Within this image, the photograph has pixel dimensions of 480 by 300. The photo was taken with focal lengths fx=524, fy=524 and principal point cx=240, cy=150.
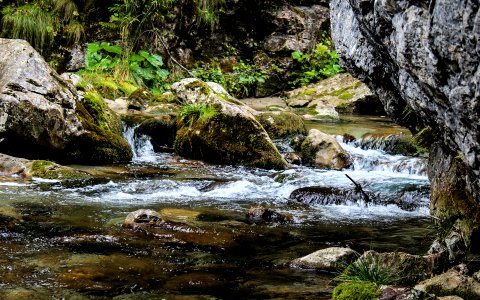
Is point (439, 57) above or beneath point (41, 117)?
above

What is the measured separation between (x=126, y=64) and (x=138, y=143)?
4409 millimetres

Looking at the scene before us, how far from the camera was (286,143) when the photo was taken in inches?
381

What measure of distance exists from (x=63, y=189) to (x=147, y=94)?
20.2 ft

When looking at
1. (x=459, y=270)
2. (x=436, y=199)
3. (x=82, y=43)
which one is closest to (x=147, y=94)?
(x=82, y=43)

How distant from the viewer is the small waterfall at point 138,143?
29.7 ft

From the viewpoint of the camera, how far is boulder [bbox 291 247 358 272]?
3.63 m

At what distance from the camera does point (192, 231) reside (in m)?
4.51

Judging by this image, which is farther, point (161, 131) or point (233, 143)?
point (161, 131)

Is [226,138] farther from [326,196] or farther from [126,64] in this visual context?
[126,64]

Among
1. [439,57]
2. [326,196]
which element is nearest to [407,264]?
[439,57]

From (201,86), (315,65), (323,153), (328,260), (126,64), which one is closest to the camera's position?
(328,260)

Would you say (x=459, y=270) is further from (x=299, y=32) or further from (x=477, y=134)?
(x=299, y=32)

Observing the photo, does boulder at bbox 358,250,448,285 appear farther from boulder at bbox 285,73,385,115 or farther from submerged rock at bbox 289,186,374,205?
boulder at bbox 285,73,385,115

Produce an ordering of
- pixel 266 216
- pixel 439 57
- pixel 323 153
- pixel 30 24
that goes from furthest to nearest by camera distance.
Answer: pixel 30 24, pixel 323 153, pixel 266 216, pixel 439 57
